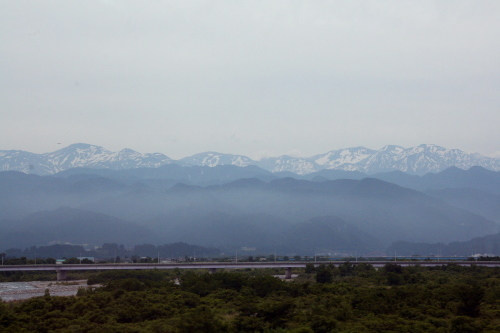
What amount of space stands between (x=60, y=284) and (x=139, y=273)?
1143 cm

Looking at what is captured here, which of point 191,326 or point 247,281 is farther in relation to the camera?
point 247,281

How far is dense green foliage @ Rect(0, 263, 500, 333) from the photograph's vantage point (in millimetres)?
32406

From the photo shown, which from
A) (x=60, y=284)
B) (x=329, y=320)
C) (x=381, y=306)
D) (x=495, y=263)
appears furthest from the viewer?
(x=495, y=263)

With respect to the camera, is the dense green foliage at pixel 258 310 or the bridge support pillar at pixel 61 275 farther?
the bridge support pillar at pixel 61 275

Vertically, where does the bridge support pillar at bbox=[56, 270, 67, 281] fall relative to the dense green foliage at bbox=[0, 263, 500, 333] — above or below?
below

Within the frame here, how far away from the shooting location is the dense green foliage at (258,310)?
106 feet

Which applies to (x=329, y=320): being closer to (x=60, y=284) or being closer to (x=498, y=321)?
(x=498, y=321)

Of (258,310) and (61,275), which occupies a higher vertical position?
(258,310)

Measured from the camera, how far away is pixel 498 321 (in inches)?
1417

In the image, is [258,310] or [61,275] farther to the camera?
[61,275]

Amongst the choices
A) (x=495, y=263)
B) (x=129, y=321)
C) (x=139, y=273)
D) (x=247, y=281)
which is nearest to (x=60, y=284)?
(x=139, y=273)

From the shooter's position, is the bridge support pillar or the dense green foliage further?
the bridge support pillar

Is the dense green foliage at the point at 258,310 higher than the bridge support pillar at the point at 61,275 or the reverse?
higher

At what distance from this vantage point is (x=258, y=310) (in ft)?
121
